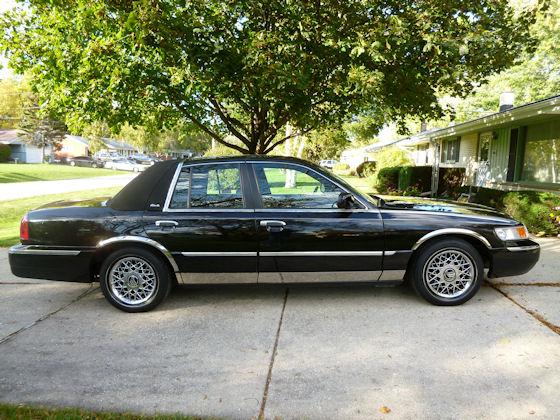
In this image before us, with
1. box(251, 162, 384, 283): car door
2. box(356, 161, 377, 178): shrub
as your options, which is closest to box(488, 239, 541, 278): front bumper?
box(251, 162, 384, 283): car door

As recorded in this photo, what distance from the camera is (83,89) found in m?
7.41

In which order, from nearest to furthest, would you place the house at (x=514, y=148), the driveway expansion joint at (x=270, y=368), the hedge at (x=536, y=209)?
1. the driveway expansion joint at (x=270, y=368)
2. the hedge at (x=536, y=209)
3. the house at (x=514, y=148)

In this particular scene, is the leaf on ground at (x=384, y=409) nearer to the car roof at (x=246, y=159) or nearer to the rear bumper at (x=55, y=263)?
the car roof at (x=246, y=159)

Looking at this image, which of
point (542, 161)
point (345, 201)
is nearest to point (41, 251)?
point (345, 201)

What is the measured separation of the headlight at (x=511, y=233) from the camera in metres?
4.52

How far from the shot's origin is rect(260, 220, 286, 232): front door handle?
14.3 ft

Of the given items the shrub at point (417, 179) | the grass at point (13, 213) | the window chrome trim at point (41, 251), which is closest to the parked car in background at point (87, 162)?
the grass at point (13, 213)

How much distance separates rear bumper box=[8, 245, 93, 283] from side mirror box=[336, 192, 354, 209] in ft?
8.44

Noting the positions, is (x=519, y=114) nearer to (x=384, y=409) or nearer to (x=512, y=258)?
(x=512, y=258)

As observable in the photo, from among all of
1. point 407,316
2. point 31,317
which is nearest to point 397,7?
point 407,316

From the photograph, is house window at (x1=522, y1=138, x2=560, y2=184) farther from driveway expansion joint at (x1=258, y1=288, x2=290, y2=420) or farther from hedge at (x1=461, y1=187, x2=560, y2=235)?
driveway expansion joint at (x1=258, y1=288, x2=290, y2=420)

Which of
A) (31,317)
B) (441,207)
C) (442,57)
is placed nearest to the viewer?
(31,317)

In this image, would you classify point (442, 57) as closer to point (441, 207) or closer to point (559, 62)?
point (441, 207)

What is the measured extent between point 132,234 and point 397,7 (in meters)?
5.92
